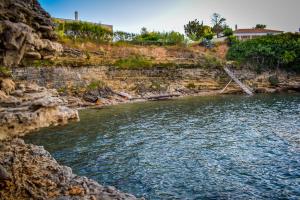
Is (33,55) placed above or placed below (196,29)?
below

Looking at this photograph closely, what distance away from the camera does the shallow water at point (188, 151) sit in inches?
813

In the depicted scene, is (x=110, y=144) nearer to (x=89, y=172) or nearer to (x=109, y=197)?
(x=89, y=172)

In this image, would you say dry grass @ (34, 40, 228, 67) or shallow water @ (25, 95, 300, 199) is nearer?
shallow water @ (25, 95, 300, 199)

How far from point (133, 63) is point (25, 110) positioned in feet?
159

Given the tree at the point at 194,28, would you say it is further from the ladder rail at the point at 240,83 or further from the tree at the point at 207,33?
the ladder rail at the point at 240,83

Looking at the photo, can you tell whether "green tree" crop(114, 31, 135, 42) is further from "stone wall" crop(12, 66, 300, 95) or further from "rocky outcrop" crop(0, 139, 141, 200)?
"rocky outcrop" crop(0, 139, 141, 200)

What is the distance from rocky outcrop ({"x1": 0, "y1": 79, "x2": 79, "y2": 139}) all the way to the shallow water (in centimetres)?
186

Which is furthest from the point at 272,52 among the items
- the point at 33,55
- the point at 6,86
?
the point at 33,55

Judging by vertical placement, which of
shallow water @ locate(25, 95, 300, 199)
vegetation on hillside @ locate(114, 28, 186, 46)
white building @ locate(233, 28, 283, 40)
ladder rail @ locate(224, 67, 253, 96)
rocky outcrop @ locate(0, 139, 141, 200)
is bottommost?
shallow water @ locate(25, 95, 300, 199)

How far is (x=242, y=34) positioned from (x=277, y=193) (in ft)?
390

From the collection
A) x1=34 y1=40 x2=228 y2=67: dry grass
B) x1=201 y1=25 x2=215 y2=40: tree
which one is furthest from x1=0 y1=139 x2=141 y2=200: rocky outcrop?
x1=201 y1=25 x2=215 y2=40: tree

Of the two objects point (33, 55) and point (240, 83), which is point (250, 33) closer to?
point (240, 83)

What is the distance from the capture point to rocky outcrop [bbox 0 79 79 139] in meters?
34.5

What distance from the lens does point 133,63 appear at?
273ft
